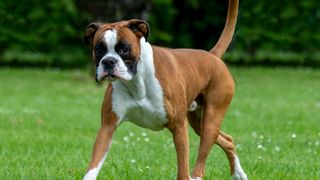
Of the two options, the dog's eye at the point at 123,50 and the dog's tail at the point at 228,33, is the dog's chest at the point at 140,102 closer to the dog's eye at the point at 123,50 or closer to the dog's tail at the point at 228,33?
the dog's eye at the point at 123,50

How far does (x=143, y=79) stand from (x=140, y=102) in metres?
0.18

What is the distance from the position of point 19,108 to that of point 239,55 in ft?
55.7

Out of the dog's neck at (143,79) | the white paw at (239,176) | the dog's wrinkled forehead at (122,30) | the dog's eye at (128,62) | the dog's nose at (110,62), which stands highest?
the dog's wrinkled forehead at (122,30)

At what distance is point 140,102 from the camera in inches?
247

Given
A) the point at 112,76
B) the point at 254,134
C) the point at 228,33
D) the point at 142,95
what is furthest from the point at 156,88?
the point at 254,134

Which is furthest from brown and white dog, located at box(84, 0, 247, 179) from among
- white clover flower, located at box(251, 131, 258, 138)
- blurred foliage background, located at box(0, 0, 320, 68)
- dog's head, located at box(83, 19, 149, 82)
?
blurred foliage background, located at box(0, 0, 320, 68)

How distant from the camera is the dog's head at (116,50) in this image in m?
5.87

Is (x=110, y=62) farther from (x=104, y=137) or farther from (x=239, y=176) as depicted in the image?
(x=239, y=176)

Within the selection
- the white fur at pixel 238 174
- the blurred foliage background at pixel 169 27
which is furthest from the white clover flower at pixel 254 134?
the blurred foliage background at pixel 169 27

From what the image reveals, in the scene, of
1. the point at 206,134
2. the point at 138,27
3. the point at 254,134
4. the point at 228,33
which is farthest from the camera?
the point at 254,134

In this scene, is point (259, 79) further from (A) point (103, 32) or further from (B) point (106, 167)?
(A) point (103, 32)

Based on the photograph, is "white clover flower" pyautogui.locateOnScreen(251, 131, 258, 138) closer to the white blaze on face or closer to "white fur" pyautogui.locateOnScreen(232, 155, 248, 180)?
"white fur" pyautogui.locateOnScreen(232, 155, 248, 180)

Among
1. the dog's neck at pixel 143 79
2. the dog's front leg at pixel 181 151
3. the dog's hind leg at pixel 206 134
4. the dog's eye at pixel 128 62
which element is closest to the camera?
the dog's eye at pixel 128 62

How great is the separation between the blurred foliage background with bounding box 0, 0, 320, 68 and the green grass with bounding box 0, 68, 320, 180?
9.32ft
